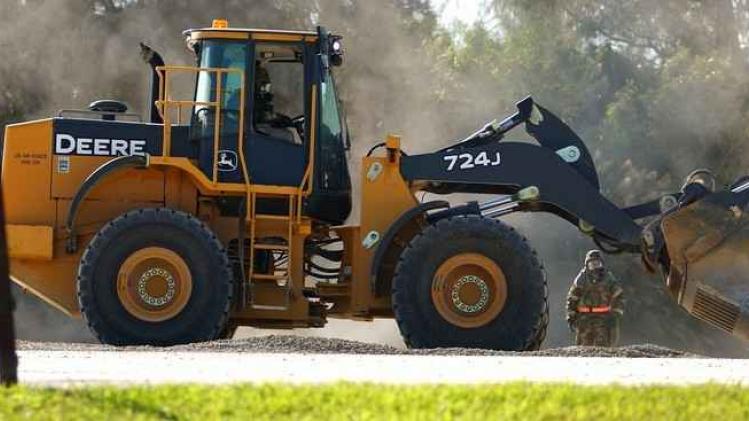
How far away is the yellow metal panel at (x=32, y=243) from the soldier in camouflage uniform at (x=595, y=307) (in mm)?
7762

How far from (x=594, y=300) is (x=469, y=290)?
5.67 meters

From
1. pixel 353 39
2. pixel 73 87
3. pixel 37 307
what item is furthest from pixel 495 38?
pixel 37 307

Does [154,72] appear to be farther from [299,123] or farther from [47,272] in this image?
[47,272]

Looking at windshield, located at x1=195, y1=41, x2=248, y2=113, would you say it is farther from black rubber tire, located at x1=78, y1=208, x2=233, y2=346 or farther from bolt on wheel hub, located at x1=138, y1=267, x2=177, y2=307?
bolt on wheel hub, located at x1=138, y1=267, x2=177, y2=307

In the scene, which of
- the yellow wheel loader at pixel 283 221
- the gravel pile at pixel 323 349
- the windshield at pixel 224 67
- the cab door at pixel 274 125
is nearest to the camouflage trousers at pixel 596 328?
the yellow wheel loader at pixel 283 221

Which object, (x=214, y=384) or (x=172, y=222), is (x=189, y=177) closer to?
(x=172, y=222)

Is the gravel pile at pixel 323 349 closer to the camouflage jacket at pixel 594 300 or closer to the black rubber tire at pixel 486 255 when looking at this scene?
the black rubber tire at pixel 486 255

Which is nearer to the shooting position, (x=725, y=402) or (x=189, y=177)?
(x=725, y=402)

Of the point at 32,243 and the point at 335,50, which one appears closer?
the point at 32,243

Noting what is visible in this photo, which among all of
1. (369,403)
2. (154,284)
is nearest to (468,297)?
(154,284)

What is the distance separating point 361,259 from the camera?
17.5m

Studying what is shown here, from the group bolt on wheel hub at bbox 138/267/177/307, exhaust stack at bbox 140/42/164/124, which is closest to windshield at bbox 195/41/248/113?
exhaust stack at bbox 140/42/164/124

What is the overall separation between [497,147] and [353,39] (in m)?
17.6

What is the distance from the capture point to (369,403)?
10.8 metres
